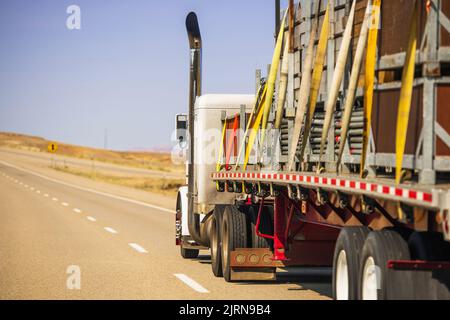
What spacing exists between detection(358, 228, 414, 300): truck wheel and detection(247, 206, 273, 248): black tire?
484 cm

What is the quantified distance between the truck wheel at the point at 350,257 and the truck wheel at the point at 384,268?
0.21m

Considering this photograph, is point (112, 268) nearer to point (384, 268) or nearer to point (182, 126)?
point (182, 126)

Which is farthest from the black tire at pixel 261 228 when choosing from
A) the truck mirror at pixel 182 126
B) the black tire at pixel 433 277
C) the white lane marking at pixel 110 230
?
the white lane marking at pixel 110 230

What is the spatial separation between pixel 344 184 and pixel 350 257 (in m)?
0.65

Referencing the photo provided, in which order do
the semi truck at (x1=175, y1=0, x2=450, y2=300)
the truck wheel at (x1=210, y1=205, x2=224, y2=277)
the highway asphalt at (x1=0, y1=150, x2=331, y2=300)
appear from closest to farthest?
the semi truck at (x1=175, y1=0, x2=450, y2=300) → the highway asphalt at (x1=0, y1=150, x2=331, y2=300) → the truck wheel at (x1=210, y1=205, x2=224, y2=277)

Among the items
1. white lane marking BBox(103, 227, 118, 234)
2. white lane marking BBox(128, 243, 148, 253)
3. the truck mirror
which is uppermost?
the truck mirror

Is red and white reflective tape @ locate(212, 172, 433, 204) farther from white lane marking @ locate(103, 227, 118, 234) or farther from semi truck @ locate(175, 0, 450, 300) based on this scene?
white lane marking @ locate(103, 227, 118, 234)

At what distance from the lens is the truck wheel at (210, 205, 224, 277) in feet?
43.5

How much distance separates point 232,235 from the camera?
12695mm

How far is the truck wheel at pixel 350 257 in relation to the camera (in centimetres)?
802

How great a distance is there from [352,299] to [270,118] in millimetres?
4105

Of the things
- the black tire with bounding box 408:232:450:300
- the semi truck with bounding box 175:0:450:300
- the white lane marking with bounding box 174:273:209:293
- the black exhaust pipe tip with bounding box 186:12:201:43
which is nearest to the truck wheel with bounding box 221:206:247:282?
the semi truck with bounding box 175:0:450:300

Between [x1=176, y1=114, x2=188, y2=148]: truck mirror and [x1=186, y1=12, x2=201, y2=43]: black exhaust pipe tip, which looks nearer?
[x1=186, y1=12, x2=201, y2=43]: black exhaust pipe tip

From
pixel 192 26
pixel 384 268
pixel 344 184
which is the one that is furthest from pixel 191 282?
pixel 384 268
